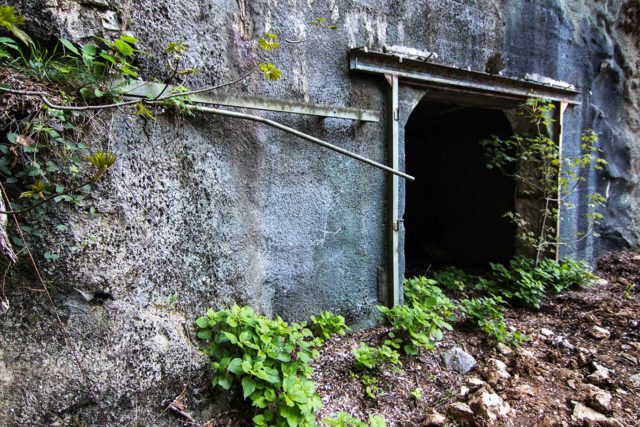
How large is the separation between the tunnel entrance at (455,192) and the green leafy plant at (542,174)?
0.30 metres

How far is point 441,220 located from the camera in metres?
5.68

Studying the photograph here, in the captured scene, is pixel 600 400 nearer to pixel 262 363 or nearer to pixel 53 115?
pixel 262 363

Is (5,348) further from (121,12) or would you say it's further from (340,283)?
(340,283)

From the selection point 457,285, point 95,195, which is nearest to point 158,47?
point 95,195

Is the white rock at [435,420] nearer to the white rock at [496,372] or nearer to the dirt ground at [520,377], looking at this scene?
the dirt ground at [520,377]

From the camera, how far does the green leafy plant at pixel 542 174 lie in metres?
4.04

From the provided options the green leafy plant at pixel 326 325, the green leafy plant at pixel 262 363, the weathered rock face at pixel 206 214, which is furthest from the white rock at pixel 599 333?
the green leafy plant at pixel 262 363

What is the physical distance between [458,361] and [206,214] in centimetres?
209

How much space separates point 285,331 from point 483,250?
3.74m

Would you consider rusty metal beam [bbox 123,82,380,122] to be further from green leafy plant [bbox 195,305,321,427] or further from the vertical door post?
green leafy plant [bbox 195,305,321,427]

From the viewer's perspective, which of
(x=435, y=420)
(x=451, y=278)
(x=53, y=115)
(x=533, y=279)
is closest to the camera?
(x=53, y=115)

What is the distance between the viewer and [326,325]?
8.87 feet

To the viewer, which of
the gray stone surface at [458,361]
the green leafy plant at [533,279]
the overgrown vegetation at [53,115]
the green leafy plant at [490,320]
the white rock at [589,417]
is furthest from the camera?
the green leafy plant at [533,279]

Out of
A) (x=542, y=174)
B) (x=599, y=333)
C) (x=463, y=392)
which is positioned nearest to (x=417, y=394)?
(x=463, y=392)
